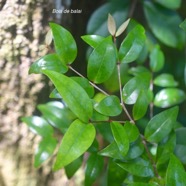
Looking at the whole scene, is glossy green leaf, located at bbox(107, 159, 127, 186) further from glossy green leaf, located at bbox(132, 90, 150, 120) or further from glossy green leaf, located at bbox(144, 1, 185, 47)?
glossy green leaf, located at bbox(144, 1, 185, 47)

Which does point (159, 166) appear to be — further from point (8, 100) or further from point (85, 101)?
point (8, 100)

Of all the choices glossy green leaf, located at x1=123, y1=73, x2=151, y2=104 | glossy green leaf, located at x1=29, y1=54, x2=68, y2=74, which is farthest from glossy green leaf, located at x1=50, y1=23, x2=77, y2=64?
glossy green leaf, located at x1=123, y1=73, x2=151, y2=104

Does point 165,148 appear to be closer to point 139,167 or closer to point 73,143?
point 139,167

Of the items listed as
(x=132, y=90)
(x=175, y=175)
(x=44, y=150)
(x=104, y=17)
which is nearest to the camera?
(x=175, y=175)

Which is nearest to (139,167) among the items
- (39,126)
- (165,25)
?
(39,126)

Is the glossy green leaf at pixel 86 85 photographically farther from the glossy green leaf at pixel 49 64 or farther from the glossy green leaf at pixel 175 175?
the glossy green leaf at pixel 175 175
